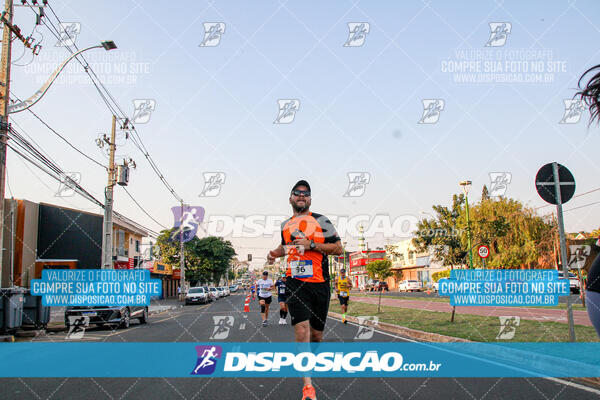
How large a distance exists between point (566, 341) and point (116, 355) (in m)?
8.18

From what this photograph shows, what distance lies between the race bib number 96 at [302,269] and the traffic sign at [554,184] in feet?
16.8

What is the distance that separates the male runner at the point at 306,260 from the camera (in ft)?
14.5

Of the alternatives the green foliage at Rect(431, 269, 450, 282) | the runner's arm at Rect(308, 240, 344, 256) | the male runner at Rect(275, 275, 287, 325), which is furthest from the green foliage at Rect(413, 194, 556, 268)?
the runner's arm at Rect(308, 240, 344, 256)

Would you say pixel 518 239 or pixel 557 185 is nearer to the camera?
pixel 557 185

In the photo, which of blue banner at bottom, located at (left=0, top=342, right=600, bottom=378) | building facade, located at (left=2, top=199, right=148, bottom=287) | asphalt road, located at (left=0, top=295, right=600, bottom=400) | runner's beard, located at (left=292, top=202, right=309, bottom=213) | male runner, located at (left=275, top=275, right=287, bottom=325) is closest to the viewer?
runner's beard, located at (left=292, top=202, right=309, bottom=213)

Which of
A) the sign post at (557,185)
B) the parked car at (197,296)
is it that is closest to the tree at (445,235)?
the parked car at (197,296)

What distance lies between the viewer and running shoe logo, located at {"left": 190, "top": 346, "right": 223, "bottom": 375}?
6.29 m

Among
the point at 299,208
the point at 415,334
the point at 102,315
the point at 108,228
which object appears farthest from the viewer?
the point at 108,228

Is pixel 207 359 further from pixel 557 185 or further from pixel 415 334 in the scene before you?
pixel 557 185

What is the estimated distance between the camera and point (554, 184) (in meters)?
7.80

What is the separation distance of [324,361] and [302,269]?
2716 mm

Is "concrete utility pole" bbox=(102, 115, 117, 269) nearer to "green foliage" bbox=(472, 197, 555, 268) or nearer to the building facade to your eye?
the building facade

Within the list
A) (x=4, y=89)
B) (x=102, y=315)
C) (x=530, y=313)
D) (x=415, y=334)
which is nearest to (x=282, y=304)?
(x=415, y=334)

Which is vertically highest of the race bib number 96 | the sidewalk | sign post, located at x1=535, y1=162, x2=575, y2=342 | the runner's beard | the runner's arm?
sign post, located at x1=535, y1=162, x2=575, y2=342
